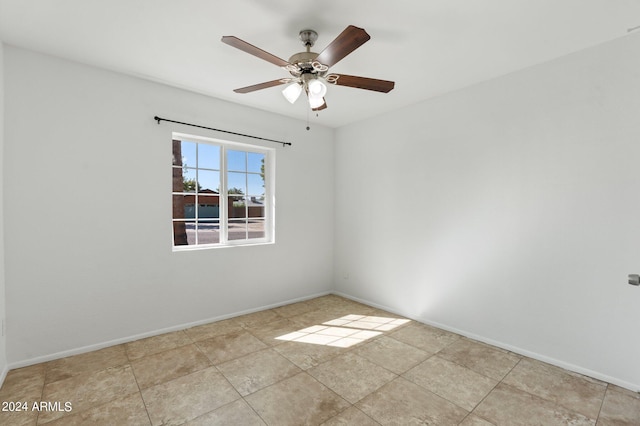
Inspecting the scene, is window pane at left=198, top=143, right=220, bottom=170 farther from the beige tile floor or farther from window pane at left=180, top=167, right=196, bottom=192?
the beige tile floor

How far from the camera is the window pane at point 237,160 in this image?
3682mm

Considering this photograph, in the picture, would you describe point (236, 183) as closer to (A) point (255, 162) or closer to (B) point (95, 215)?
(A) point (255, 162)

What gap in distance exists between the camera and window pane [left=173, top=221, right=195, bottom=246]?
129 inches

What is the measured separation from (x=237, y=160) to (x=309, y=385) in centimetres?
269

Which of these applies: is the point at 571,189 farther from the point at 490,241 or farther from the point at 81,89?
the point at 81,89

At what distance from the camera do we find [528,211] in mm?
2656

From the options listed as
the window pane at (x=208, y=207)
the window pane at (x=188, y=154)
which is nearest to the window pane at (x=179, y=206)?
the window pane at (x=208, y=207)

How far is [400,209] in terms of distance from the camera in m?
3.71

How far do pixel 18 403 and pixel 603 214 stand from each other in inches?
175

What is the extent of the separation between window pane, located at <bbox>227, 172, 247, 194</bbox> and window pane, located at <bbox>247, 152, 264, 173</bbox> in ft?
0.47

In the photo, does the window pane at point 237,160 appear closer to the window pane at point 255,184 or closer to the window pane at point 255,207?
the window pane at point 255,184

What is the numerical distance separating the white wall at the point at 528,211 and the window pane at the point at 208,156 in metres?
2.12

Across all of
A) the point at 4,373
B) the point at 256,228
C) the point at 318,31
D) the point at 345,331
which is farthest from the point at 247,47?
the point at 4,373

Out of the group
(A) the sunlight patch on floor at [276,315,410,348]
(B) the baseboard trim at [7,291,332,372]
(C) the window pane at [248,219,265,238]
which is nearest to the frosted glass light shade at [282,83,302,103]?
(C) the window pane at [248,219,265,238]
